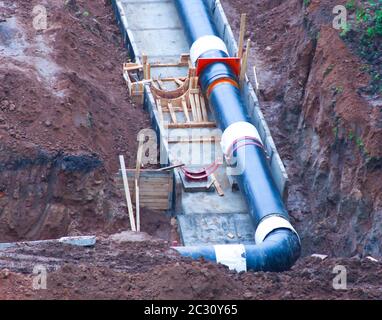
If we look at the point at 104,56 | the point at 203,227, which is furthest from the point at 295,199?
the point at 104,56

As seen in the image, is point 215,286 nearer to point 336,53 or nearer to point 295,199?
point 295,199

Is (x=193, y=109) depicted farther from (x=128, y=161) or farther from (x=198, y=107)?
(x=128, y=161)

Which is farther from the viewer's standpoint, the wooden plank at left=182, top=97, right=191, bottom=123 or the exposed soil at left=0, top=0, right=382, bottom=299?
the wooden plank at left=182, top=97, right=191, bottom=123

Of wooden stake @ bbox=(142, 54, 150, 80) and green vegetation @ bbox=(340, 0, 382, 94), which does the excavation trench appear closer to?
wooden stake @ bbox=(142, 54, 150, 80)

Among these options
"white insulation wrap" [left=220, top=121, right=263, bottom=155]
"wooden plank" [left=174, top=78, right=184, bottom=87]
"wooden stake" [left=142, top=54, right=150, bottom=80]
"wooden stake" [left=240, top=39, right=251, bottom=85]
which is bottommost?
"white insulation wrap" [left=220, top=121, right=263, bottom=155]

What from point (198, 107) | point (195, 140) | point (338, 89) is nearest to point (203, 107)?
point (198, 107)

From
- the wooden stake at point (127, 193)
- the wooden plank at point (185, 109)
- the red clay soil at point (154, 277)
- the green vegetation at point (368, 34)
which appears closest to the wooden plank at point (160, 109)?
the wooden plank at point (185, 109)

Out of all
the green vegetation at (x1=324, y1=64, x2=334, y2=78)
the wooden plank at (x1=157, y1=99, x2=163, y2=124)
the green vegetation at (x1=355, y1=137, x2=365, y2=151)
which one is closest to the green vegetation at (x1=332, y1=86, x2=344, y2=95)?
the green vegetation at (x1=324, y1=64, x2=334, y2=78)
